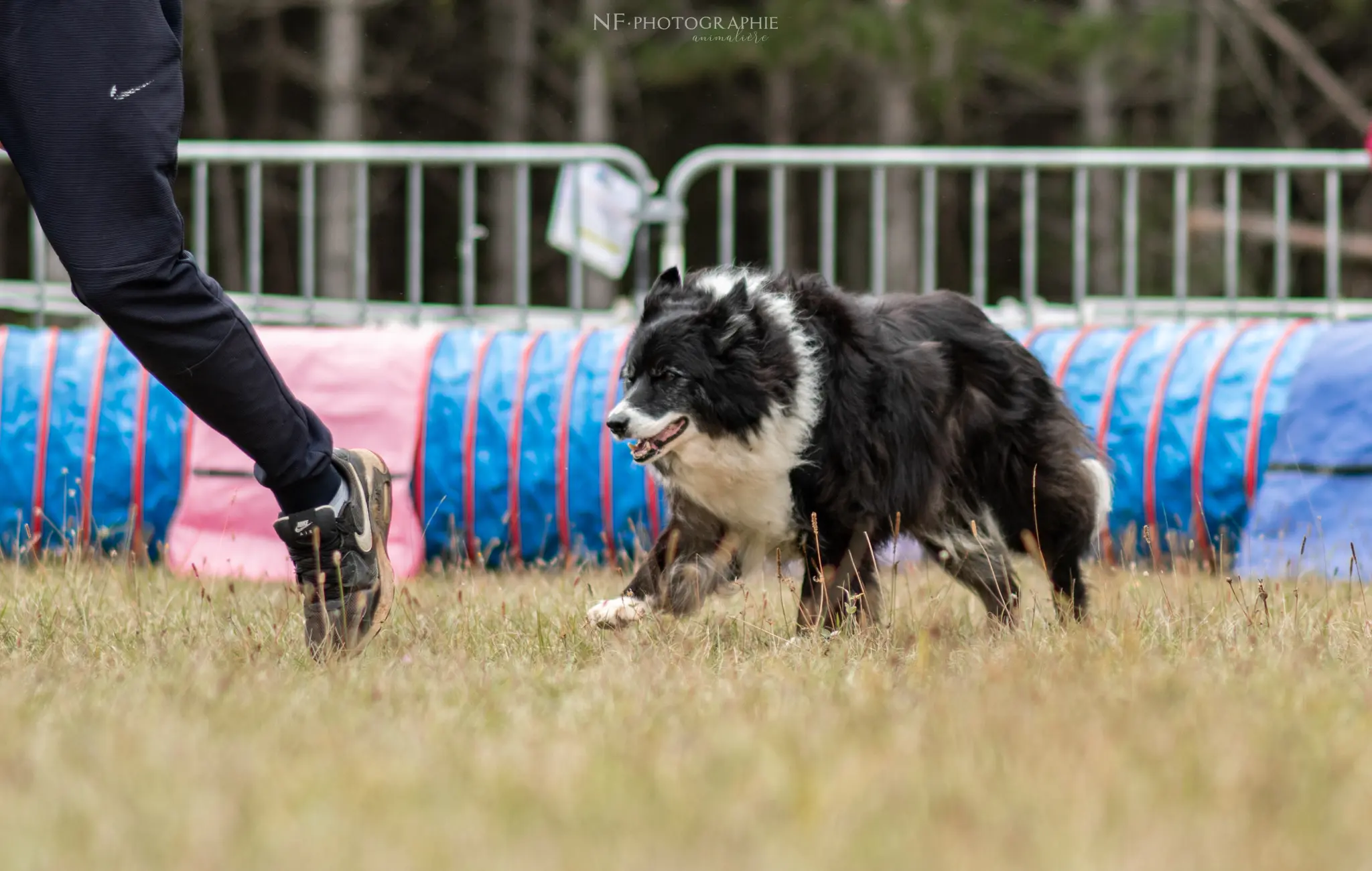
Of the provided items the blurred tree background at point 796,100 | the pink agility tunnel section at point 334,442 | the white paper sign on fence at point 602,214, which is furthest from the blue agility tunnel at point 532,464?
the blurred tree background at point 796,100

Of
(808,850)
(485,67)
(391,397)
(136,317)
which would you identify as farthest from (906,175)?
(808,850)

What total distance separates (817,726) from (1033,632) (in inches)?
51.5

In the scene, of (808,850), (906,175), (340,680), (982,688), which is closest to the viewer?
(808,850)

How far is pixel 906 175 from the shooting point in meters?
17.3

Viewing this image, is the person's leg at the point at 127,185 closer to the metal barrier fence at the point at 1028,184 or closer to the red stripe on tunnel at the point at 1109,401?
the red stripe on tunnel at the point at 1109,401

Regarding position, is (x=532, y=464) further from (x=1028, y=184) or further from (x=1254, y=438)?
(x=1028, y=184)

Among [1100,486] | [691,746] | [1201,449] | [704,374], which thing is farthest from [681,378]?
[1201,449]

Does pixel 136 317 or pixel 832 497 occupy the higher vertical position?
pixel 136 317

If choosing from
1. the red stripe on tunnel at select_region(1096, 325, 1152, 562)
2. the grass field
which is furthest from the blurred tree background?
the grass field

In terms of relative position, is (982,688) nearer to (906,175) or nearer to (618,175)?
(618,175)

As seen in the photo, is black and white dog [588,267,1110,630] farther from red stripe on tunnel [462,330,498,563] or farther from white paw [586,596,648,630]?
red stripe on tunnel [462,330,498,563]

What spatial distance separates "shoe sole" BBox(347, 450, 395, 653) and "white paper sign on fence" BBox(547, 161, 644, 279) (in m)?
3.82

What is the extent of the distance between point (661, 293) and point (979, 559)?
115 cm

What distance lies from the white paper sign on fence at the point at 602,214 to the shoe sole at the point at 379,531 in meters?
3.82
